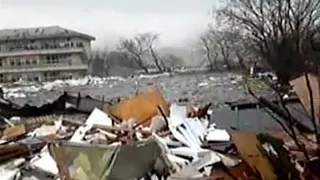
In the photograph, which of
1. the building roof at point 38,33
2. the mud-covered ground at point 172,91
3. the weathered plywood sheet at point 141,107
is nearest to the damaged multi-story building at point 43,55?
the building roof at point 38,33

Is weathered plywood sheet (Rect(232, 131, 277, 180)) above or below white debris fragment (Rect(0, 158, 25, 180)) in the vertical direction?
above

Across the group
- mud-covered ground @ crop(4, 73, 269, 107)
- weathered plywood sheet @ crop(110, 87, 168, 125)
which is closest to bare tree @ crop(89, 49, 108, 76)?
mud-covered ground @ crop(4, 73, 269, 107)

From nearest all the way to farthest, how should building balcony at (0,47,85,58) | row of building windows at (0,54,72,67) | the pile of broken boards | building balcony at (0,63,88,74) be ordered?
the pile of broken boards < building balcony at (0,63,88,74) < row of building windows at (0,54,72,67) < building balcony at (0,47,85,58)

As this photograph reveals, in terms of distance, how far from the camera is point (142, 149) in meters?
5.62

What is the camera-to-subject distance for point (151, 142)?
5.78m

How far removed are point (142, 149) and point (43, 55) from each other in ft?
157

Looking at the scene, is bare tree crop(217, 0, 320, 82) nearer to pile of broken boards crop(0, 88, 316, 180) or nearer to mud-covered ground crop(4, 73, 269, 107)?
mud-covered ground crop(4, 73, 269, 107)

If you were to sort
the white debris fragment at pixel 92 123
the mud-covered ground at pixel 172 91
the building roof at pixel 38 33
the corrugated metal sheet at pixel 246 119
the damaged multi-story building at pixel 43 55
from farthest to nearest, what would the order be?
1. the building roof at pixel 38 33
2. the damaged multi-story building at pixel 43 55
3. the mud-covered ground at pixel 172 91
4. the corrugated metal sheet at pixel 246 119
5. the white debris fragment at pixel 92 123

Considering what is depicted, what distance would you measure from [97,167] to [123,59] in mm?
52094

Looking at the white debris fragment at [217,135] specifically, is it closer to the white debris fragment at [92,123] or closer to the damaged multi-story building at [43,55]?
the white debris fragment at [92,123]

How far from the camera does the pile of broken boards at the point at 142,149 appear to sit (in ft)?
16.1

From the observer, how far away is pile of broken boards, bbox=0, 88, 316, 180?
16.1 ft

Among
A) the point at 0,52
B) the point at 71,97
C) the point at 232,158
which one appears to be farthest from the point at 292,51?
the point at 0,52

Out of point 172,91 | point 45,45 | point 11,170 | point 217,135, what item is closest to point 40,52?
point 45,45
